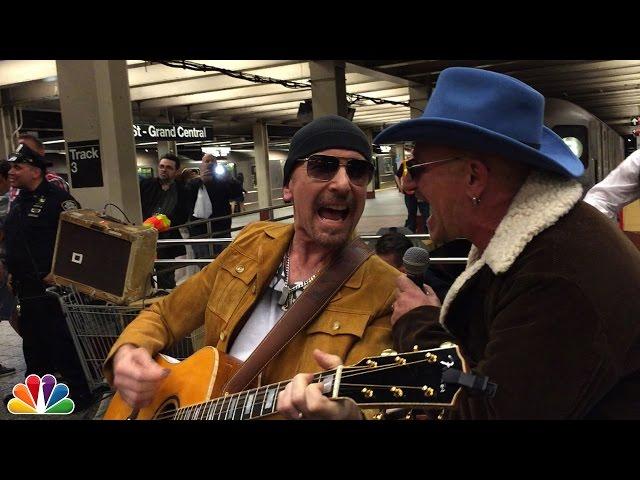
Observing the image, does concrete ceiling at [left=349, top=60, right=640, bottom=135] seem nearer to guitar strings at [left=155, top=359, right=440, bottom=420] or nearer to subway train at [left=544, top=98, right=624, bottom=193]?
subway train at [left=544, top=98, right=624, bottom=193]

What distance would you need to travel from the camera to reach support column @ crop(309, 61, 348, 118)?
39.2 feet

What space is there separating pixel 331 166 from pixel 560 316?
107cm

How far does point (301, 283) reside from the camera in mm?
2004

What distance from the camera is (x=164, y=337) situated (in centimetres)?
225

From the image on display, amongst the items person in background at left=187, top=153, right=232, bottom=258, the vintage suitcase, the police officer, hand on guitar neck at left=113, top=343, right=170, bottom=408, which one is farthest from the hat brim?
person in background at left=187, top=153, right=232, bottom=258

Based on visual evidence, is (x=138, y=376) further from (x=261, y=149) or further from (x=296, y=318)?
(x=261, y=149)

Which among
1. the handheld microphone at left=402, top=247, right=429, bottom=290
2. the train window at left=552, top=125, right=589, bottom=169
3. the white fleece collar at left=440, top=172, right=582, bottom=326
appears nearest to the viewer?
the white fleece collar at left=440, top=172, right=582, bottom=326

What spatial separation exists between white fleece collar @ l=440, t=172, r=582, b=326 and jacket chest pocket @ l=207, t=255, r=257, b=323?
993 millimetres

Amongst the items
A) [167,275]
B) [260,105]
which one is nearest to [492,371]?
[167,275]

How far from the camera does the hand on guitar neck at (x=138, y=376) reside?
1962mm

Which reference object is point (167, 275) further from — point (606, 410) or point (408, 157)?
point (606, 410)

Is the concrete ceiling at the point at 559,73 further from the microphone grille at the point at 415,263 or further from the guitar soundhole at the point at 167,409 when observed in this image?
the guitar soundhole at the point at 167,409

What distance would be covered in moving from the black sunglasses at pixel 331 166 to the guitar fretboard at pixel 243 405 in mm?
738

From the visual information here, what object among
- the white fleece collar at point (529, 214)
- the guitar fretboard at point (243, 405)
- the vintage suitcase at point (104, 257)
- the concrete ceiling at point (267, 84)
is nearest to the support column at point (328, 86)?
the concrete ceiling at point (267, 84)
